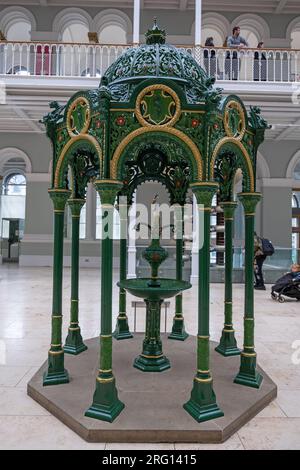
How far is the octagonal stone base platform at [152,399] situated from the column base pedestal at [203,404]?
4 cm

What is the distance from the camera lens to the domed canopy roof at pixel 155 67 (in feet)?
10.3

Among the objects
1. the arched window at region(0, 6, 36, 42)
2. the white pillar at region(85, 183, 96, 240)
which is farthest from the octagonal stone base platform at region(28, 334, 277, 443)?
the arched window at region(0, 6, 36, 42)

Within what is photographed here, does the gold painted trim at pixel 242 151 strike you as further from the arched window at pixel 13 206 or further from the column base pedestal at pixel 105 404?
the arched window at pixel 13 206

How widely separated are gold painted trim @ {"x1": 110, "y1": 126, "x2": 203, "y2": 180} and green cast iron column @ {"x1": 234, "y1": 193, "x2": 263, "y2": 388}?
862 millimetres

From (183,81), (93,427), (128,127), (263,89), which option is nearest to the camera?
(93,427)

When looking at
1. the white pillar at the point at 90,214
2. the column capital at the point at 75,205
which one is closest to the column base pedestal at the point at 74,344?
the column capital at the point at 75,205

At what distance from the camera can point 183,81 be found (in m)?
3.10

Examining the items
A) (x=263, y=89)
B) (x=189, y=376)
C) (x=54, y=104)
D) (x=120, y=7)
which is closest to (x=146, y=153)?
(x=54, y=104)

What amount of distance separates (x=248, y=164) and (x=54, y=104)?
1945 mm

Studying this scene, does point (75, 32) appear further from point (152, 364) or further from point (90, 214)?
point (152, 364)

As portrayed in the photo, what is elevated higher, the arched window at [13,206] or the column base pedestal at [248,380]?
the arched window at [13,206]

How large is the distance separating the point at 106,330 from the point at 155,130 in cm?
162

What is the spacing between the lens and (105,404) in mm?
2758
